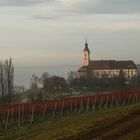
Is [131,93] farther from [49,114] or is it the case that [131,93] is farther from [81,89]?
[81,89]

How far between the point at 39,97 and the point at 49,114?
2782 cm

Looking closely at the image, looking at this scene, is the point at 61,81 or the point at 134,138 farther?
the point at 61,81

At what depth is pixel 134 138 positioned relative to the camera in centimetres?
1911

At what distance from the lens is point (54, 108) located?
4781 cm

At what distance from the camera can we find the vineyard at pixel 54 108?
140ft

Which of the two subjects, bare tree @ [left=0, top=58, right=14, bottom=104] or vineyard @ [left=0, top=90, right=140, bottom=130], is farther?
bare tree @ [left=0, top=58, right=14, bottom=104]

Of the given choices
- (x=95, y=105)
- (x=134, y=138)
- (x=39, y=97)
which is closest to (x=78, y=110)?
(x=95, y=105)

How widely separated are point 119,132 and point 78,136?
6.40 ft

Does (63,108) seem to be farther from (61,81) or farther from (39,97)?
(61,81)

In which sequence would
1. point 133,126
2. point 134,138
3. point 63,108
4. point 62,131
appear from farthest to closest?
point 63,108, point 62,131, point 133,126, point 134,138

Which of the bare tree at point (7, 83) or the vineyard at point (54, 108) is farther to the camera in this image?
the bare tree at point (7, 83)

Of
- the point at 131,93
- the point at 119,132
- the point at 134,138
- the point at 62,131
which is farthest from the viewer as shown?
the point at 131,93

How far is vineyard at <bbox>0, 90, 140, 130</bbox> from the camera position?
42.7 meters

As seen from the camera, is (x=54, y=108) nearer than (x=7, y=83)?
Yes
